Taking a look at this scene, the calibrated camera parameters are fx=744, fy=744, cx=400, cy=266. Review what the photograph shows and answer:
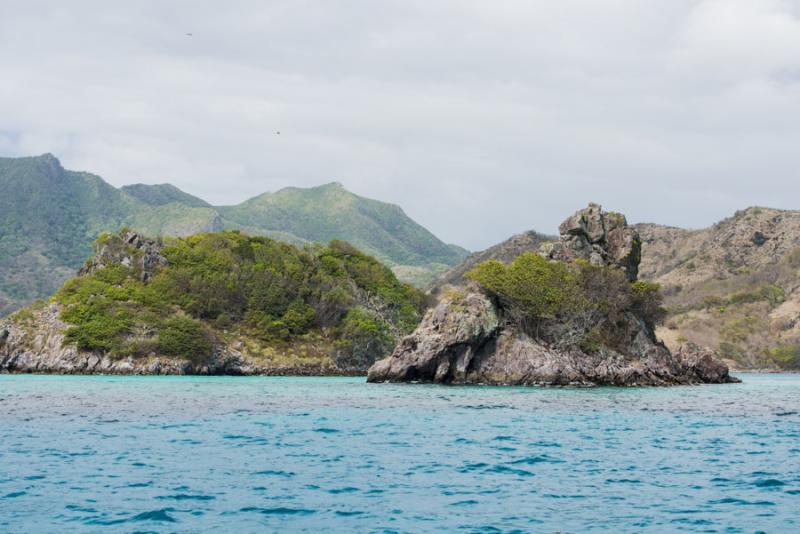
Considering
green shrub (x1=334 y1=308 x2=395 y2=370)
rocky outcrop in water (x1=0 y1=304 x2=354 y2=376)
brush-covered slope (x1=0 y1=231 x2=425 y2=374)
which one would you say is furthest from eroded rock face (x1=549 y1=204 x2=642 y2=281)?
rocky outcrop in water (x1=0 y1=304 x2=354 y2=376)

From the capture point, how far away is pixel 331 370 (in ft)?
413

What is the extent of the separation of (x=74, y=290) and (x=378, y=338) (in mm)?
52640

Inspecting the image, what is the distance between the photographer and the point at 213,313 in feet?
434

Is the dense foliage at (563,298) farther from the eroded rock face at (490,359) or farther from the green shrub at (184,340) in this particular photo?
the green shrub at (184,340)

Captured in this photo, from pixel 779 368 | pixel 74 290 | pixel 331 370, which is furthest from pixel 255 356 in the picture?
pixel 779 368

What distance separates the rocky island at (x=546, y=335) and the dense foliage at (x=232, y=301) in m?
45.2

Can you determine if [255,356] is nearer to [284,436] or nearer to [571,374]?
[571,374]

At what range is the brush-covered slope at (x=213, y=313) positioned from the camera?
11481cm

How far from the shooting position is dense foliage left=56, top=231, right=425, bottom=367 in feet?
384

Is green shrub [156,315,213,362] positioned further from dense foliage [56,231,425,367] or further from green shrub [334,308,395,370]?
green shrub [334,308,395,370]

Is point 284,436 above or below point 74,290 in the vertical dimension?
below

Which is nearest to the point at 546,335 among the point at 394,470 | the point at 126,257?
the point at 394,470

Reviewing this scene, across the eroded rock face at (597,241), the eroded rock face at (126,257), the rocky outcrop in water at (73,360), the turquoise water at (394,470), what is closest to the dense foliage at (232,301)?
the eroded rock face at (126,257)

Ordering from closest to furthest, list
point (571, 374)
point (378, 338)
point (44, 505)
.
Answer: point (44, 505), point (571, 374), point (378, 338)
